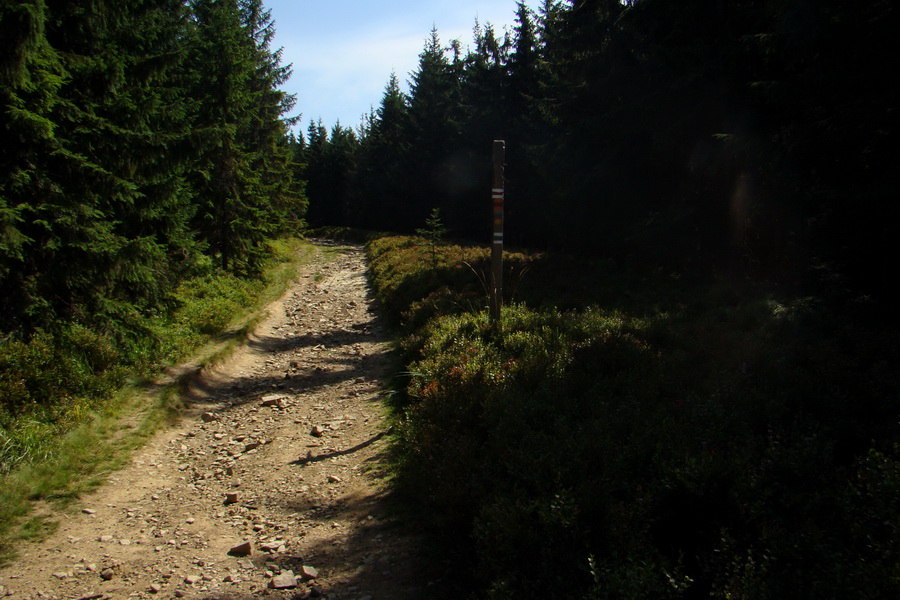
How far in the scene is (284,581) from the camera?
424cm

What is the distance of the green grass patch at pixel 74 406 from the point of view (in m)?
5.57

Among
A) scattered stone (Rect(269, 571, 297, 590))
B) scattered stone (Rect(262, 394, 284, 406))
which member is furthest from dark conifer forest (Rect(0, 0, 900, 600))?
scattered stone (Rect(262, 394, 284, 406))

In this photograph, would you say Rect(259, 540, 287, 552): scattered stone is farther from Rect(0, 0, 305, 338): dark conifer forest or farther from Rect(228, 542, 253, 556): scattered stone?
Rect(0, 0, 305, 338): dark conifer forest

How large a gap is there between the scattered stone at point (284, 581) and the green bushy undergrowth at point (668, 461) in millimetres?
1147

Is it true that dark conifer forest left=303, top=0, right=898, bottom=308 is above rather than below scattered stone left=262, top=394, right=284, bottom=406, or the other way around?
above

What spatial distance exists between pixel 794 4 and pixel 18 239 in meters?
11.7

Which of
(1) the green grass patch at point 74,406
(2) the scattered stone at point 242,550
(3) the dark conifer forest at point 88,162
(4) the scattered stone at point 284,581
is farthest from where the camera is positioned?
(3) the dark conifer forest at point 88,162

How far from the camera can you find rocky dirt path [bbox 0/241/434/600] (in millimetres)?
4285

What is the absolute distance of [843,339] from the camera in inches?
279

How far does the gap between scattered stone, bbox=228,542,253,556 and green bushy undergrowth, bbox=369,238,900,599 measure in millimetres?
1471

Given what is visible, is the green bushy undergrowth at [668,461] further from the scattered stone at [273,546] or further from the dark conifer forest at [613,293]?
the scattered stone at [273,546]

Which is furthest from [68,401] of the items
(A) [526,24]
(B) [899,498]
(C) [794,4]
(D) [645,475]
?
(A) [526,24]

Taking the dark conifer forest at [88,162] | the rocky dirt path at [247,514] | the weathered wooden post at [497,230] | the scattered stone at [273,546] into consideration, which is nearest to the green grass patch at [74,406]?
the rocky dirt path at [247,514]

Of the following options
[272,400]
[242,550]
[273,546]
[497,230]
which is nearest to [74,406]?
[272,400]
